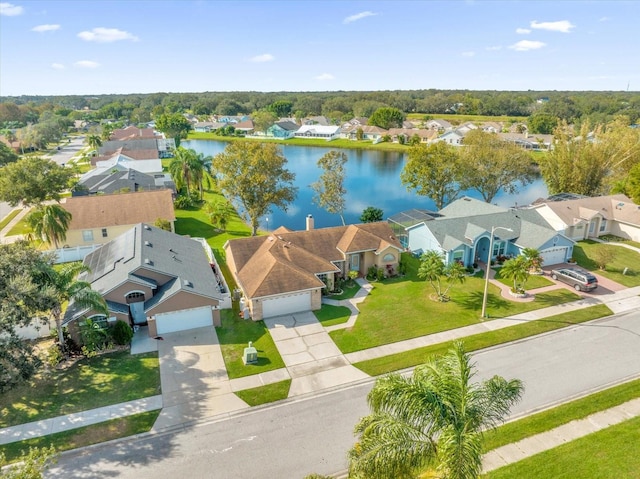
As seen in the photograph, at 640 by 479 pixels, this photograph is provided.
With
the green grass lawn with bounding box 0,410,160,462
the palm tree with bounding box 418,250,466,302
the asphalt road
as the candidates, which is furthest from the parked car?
the green grass lawn with bounding box 0,410,160,462

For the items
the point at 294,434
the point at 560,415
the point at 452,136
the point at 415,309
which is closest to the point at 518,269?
the point at 415,309

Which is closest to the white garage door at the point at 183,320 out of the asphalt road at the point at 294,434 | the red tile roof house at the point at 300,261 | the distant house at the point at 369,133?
the red tile roof house at the point at 300,261

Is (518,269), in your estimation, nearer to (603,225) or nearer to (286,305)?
(286,305)

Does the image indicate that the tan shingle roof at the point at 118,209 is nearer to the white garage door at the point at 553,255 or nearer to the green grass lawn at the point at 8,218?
the green grass lawn at the point at 8,218

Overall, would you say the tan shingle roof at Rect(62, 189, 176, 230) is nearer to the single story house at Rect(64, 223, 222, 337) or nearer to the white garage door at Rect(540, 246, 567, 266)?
the single story house at Rect(64, 223, 222, 337)

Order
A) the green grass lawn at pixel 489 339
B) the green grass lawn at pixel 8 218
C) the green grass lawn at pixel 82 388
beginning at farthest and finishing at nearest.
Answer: the green grass lawn at pixel 8 218 < the green grass lawn at pixel 489 339 < the green grass lawn at pixel 82 388

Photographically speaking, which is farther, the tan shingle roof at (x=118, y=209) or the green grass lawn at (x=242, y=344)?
the tan shingle roof at (x=118, y=209)
